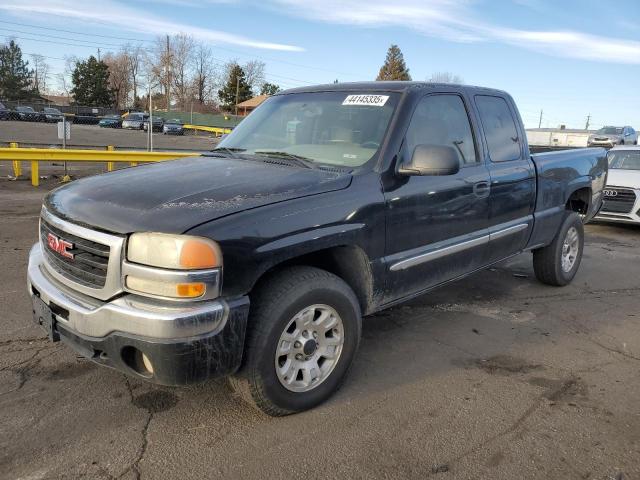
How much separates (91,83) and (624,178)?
76156 mm

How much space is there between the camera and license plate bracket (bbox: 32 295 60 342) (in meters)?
2.84

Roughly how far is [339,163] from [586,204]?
12.5 ft

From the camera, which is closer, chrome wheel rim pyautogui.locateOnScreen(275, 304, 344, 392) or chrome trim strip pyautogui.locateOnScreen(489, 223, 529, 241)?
chrome wheel rim pyautogui.locateOnScreen(275, 304, 344, 392)

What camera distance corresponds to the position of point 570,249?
582 centimetres

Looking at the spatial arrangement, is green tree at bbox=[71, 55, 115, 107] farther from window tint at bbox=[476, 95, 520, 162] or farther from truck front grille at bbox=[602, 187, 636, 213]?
window tint at bbox=[476, 95, 520, 162]

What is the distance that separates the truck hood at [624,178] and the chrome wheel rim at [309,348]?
809 centimetres

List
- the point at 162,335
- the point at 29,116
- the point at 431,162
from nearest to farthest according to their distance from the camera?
the point at 162,335, the point at 431,162, the point at 29,116

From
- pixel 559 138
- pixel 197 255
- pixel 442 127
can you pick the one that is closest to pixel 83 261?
pixel 197 255

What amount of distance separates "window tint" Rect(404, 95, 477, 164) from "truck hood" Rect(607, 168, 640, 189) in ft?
21.1

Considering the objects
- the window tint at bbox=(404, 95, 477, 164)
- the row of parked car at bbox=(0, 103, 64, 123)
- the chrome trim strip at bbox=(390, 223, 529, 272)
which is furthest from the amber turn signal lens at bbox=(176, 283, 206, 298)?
the row of parked car at bbox=(0, 103, 64, 123)

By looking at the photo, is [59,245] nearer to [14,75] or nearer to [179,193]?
[179,193]

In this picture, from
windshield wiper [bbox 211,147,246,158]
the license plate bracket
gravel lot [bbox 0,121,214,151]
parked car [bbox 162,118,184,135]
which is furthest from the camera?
parked car [bbox 162,118,184,135]

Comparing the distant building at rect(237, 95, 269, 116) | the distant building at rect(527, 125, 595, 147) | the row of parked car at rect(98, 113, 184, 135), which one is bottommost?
the row of parked car at rect(98, 113, 184, 135)

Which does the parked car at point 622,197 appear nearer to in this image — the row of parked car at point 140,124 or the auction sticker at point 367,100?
the auction sticker at point 367,100
